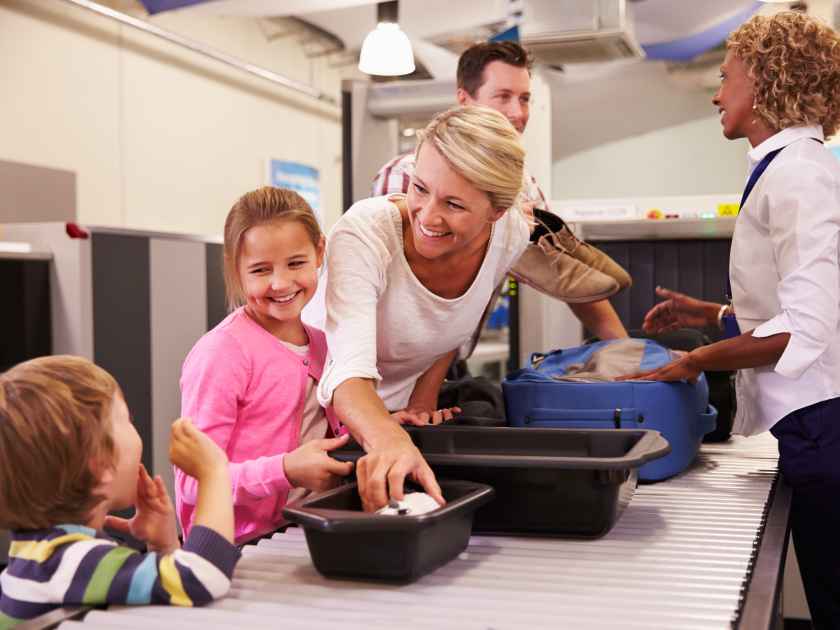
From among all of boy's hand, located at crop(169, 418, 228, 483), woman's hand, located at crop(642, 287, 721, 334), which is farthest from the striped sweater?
woman's hand, located at crop(642, 287, 721, 334)

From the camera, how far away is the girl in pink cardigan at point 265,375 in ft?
4.68

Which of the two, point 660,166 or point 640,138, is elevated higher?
point 640,138

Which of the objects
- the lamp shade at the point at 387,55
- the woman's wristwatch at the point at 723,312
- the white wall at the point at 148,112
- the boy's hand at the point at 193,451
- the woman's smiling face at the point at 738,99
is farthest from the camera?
the white wall at the point at 148,112

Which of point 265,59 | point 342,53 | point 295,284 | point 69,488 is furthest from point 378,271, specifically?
point 342,53

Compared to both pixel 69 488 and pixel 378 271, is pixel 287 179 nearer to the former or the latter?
pixel 378 271

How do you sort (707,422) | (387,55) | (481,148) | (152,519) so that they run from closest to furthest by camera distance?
(152,519)
(481,148)
(707,422)
(387,55)

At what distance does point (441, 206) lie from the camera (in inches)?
60.3

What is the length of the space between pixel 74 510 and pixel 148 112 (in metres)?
6.25

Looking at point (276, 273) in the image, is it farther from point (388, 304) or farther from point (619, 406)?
point (619, 406)

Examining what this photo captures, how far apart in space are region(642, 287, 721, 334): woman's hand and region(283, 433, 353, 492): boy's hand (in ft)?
3.60

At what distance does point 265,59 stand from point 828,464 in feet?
23.7

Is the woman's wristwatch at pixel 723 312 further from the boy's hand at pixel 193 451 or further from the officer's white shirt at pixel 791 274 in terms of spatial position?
the boy's hand at pixel 193 451

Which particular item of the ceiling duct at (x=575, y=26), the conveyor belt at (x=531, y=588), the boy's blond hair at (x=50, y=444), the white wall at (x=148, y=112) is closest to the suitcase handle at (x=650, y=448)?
the conveyor belt at (x=531, y=588)

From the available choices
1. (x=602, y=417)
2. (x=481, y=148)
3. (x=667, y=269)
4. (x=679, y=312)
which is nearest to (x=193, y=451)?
(x=481, y=148)
